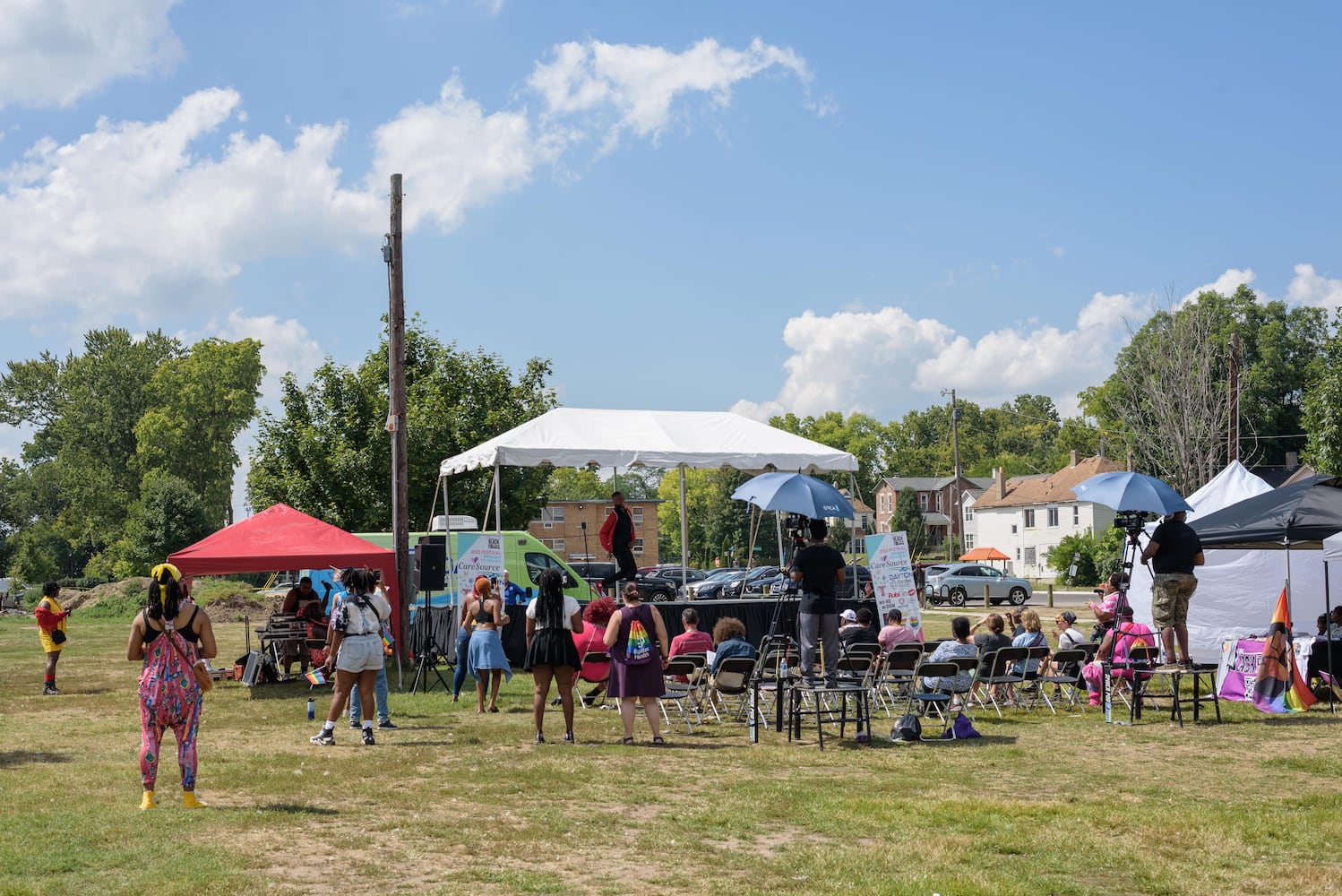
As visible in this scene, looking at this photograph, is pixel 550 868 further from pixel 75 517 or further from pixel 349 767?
pixel 75 517

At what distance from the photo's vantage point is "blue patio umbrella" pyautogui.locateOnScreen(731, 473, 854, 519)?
15.1 m

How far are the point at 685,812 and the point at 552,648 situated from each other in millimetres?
3321

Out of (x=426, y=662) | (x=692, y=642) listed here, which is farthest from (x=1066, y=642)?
(x=426, y=662)

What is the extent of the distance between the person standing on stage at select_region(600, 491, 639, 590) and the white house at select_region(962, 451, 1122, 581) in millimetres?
54084

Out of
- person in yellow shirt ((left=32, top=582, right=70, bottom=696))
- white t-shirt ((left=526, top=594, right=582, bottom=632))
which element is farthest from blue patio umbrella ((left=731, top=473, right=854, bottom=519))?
person in yellow shirt ((left=32, top=582, right=70, bottom=696))

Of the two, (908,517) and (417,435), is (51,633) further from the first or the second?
(908,517)

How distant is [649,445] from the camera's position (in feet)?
60.5

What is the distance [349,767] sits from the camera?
31.4ft

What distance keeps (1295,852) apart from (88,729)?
10567mm

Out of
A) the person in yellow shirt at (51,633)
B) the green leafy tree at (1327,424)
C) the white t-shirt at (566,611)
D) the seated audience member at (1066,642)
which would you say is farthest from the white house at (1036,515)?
the white t-shirt at (566,611)

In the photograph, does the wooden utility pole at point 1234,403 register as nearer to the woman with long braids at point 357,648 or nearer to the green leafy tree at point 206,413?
the woman with long braids at point 357,648

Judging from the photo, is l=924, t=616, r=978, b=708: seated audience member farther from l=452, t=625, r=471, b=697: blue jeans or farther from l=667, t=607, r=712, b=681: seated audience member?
l=452, t=625, r=471, b=697: blue jeans

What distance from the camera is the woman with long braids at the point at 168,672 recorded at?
25.3 feet

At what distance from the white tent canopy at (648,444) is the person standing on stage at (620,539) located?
1140 millimetres
